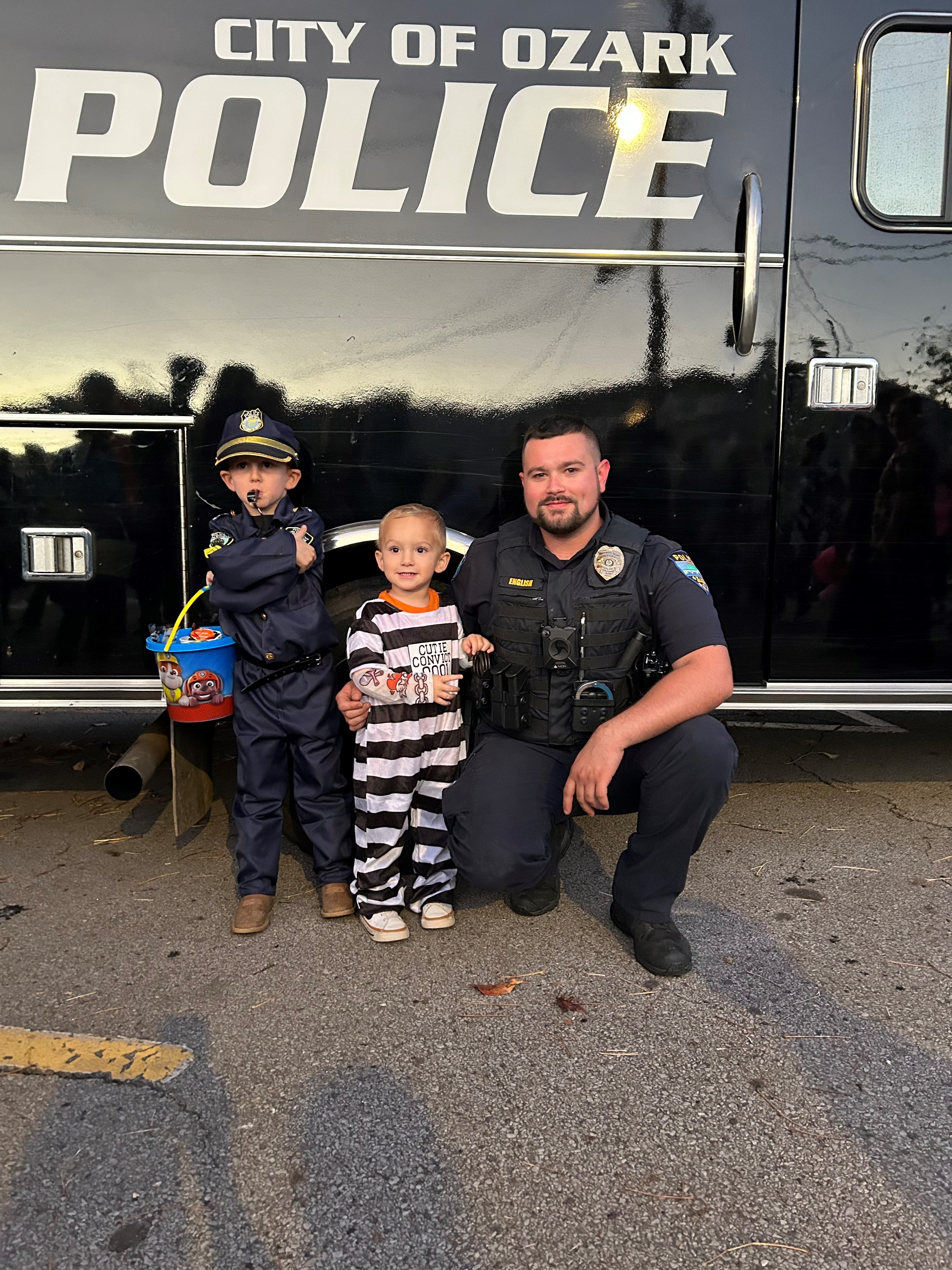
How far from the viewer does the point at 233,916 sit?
9.12 ft

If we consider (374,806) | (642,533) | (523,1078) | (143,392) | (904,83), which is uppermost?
(904,83)

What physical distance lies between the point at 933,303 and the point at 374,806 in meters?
2.33

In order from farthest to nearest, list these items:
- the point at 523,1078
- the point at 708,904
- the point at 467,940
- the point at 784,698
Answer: the point at 784,698, the point at 708,904, the point at 467,940, the point at 523,1078

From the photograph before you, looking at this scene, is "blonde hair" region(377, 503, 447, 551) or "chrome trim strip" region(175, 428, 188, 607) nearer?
"blonde hair" region(377, 503, 447, 551)

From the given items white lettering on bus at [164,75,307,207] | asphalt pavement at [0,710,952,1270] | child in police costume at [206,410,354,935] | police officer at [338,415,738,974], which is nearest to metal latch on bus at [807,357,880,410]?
police officer at [338,415,738,974]

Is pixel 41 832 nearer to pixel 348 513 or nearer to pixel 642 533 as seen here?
pixel 348 513

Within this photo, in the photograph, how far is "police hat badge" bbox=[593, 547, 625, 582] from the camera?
104 inches

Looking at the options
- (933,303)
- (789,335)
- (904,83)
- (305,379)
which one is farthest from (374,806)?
(904,83)

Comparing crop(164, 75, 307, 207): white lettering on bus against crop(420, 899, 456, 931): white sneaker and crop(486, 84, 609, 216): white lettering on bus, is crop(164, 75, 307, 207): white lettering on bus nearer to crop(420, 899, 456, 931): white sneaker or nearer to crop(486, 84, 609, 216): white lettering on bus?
crop(486, 84, 609, 216): white lettering on bus

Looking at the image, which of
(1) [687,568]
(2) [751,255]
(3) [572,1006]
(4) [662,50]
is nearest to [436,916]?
(3) [572,1006]

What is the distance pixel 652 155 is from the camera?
2.84m

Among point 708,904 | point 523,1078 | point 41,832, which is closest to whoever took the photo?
point 523,1078

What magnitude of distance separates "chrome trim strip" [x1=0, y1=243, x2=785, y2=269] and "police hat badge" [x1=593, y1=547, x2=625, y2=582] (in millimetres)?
927

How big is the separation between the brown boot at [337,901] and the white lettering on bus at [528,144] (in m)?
2.09
